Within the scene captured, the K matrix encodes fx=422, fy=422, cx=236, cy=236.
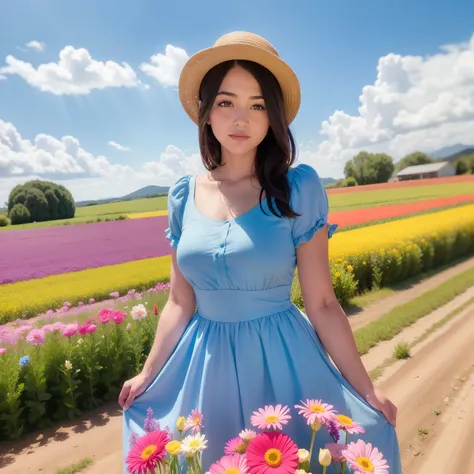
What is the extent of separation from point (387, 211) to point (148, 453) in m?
15.6

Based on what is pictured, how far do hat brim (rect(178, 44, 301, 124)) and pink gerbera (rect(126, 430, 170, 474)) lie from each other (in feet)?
3.89

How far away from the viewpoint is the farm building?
41094mm

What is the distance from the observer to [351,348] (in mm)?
1339

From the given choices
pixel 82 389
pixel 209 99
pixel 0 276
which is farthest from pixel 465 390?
pixel 0 276

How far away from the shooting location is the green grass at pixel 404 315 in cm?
510

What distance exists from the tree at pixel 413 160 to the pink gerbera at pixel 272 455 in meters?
57.1

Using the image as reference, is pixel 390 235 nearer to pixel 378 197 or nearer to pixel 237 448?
pixel 237 448

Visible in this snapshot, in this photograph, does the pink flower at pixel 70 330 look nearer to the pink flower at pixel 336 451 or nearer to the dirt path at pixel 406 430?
the dirt path at pixel 406 430

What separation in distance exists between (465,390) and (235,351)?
336cm

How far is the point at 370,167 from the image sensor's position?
40.0m

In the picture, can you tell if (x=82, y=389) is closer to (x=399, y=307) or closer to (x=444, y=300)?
(x=399, y=307)

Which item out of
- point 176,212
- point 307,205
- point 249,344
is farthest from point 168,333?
point 307,205

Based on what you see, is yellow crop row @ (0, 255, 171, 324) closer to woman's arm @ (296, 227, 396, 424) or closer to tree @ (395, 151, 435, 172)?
woman's arm @ (296, 227, 396, 424)

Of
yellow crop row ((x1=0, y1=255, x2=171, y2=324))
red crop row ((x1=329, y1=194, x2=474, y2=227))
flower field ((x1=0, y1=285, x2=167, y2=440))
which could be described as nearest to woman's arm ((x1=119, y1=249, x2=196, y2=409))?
flower field ((x1=0, y1=285, x2=167, y2=440))
